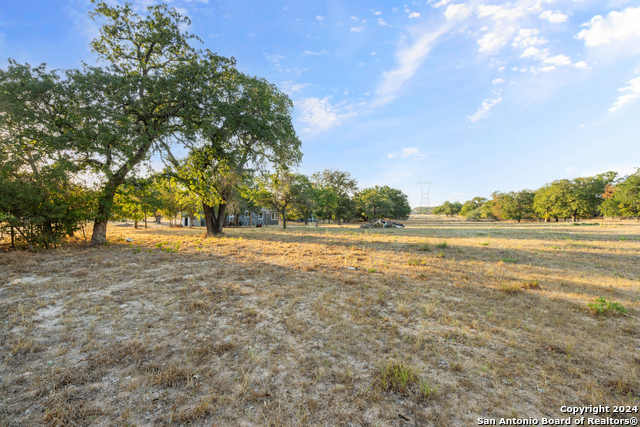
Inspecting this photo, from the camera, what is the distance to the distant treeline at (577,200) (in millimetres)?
49156

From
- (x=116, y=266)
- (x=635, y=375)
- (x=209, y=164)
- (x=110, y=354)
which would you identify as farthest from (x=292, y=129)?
(x=635, y=375)

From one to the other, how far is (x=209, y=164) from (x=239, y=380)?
17265 mm

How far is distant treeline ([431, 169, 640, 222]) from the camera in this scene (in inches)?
1935

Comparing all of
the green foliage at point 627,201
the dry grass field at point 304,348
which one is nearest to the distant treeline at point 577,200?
the green foliage at point 627,201

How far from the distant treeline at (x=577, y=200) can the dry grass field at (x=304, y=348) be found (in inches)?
2637

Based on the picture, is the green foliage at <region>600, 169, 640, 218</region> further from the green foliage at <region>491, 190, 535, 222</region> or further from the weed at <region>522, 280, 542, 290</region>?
the weed at <region>522, 280, 542, 290</region>

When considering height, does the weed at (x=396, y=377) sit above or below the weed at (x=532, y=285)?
below

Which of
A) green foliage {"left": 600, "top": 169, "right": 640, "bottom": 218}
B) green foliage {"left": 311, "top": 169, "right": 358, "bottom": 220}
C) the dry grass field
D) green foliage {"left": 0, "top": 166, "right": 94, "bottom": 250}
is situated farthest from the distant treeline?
green foliage {"left": 0, "top": 166, "right": 94, "bottom": 250}

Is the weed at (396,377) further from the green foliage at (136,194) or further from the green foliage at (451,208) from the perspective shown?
the green foliage at (451,208)

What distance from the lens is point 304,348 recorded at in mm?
3924

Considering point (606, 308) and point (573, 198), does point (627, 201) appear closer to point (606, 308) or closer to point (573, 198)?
point (573, 198)

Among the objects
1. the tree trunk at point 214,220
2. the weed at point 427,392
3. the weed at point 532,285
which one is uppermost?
the tree trunk at point 214,220

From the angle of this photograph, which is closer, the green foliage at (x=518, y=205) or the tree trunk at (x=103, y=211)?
the tree trunk at (x=103, y=211)

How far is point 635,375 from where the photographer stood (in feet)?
10.9
